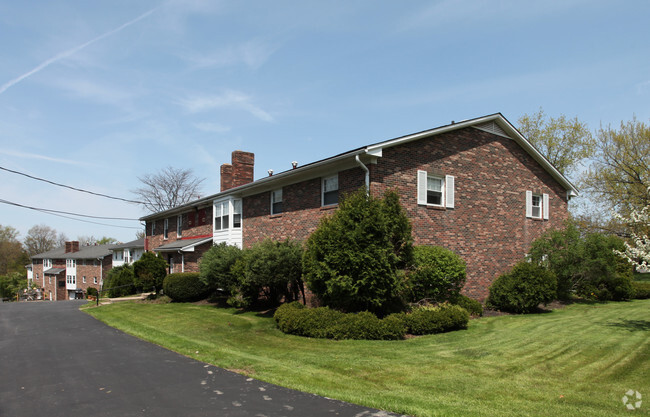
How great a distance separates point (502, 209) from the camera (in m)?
17.8

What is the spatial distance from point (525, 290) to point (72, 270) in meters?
59.7

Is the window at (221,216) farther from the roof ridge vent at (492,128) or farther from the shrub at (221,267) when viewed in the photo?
the roof ridge vent at (492,128)

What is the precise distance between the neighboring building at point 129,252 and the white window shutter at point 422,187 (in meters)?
34.2

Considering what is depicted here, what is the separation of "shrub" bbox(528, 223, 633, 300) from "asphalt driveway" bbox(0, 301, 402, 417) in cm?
1377

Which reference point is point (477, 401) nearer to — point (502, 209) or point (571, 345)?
point (571, 345)

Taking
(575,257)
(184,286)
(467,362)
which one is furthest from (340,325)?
(184,286)

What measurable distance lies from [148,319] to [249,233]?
638cm

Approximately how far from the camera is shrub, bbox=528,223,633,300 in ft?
52.3

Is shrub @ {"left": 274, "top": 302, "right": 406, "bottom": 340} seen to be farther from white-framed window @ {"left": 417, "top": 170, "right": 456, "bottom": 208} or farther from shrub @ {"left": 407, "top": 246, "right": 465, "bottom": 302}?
white-framed window @ {"left": 417, "top": 170, "right": 456, "bottom": 208}

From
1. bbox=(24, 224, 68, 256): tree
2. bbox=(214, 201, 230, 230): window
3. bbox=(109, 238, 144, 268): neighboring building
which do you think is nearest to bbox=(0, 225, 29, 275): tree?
bbox=(24, 224, 68, 256): tree

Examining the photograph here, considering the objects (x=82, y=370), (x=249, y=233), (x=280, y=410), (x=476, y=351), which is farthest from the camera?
(x=249, y=233)

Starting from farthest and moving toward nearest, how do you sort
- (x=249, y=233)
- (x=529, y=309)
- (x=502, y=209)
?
(x=249, y=233), (x=502, y=209), (x=529, y=309)

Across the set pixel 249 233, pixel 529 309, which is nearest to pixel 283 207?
pixel 249 233

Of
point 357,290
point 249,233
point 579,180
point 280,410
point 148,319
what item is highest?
point 579,180
